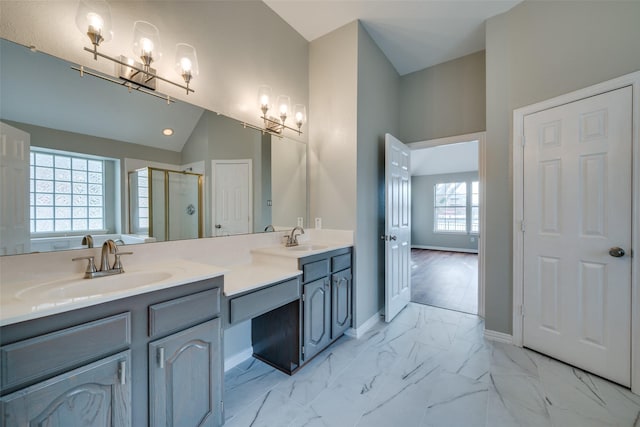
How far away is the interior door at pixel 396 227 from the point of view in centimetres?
268

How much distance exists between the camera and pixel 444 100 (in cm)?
314

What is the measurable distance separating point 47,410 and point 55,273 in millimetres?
618

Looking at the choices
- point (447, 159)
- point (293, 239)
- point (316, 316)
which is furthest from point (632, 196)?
point (447, 159)

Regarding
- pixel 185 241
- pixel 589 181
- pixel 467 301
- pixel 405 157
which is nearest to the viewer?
pixel 185 241

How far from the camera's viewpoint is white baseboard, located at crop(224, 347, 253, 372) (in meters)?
1.97

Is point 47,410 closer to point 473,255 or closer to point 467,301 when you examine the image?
point 467,301

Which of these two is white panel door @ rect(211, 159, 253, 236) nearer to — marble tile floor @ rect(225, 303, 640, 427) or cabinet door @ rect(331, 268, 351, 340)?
cabinet door @ rect(331, 268, 351, 340)

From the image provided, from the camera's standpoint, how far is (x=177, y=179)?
1.70 m

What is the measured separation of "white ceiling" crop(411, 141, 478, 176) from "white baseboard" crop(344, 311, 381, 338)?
16.7 ft

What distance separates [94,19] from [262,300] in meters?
1.71

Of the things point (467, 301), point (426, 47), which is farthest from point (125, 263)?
point (467, 301)

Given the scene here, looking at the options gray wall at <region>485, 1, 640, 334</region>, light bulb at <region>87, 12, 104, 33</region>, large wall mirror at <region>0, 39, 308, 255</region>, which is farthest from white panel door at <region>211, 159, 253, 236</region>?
gray wall at <region>485, 1, 640, 334</region>

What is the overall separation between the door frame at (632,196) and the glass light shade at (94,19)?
3.01 meters

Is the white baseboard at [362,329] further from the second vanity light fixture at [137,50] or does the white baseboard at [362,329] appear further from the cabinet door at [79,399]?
the second vanity light fixture at [137,50]
